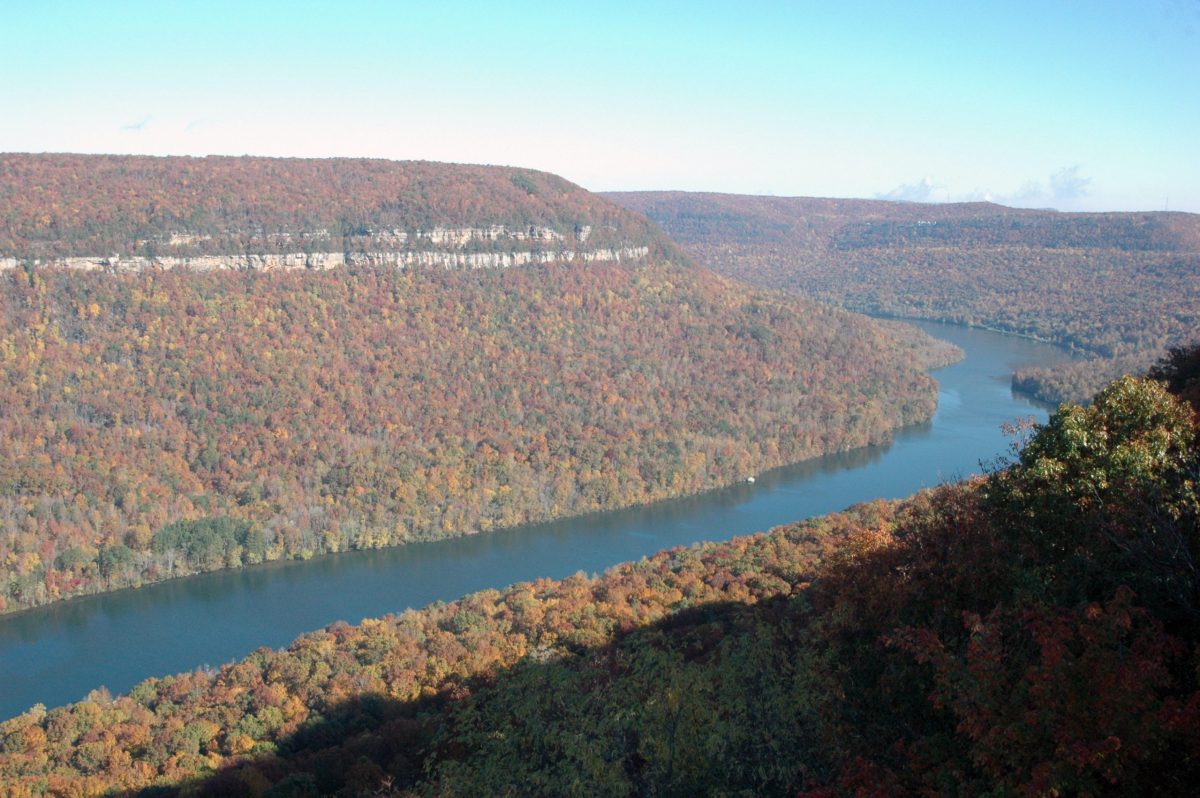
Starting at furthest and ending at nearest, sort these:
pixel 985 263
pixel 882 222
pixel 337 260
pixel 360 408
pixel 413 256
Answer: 1. pixel 882 222
2. pixel 985 263
3. pixel 413 256
4. pixel 337 260
5. pixel 360 408

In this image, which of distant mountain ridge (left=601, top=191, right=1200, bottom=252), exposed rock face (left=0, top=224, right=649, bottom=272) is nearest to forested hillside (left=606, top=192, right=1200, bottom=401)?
distant mountain ridge (left=601, top=191, right=1200, bottom=252)

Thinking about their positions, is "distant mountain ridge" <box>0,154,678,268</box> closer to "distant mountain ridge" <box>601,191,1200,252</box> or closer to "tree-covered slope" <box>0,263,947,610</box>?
"tree-covered slope" <box>0,263,947,610</box>

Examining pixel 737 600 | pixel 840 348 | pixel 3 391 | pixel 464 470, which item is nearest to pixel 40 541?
pixel 3 391

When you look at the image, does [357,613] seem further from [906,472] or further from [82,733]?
[906,472]

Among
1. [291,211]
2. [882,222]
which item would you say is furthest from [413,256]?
[882,222]

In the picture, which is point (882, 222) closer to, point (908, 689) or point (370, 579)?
point (370, 579)

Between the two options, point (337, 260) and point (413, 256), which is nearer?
point (337, 260)

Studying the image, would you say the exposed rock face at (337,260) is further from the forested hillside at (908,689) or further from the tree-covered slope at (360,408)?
the forested hillside at (908,689)
